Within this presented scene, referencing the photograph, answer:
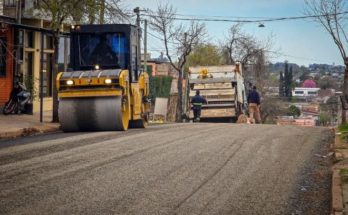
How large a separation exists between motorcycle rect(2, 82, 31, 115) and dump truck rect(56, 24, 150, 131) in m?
4.67

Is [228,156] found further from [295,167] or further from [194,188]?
[194,188]

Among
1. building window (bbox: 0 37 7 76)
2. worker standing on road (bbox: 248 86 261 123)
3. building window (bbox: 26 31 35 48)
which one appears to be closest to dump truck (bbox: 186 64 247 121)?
worker standing on road (bbox: 248 86 261 123)

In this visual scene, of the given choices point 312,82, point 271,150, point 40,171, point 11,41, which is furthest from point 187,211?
point 312,82

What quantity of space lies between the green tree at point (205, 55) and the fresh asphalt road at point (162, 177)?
164 ft

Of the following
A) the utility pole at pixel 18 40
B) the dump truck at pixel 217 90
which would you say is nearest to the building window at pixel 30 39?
the utility pole at pixel 18 40

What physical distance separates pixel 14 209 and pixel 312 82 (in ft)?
280

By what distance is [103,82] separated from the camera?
18.1 m

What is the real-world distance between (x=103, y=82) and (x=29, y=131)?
284 cm

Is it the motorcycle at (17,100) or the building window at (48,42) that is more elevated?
the building window at (48,42)

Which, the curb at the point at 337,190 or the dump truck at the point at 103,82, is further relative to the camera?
the dump truck at the point at 103,82

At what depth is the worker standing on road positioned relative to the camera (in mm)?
32531

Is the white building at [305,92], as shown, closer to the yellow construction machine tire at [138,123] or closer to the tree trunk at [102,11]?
the tree trunk at [102,11]

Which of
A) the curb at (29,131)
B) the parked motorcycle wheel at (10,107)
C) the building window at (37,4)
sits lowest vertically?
the curb at (29,131)

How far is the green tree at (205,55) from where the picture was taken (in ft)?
213
